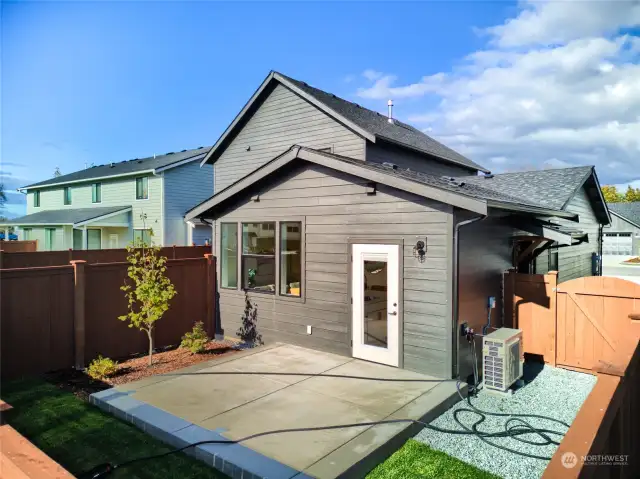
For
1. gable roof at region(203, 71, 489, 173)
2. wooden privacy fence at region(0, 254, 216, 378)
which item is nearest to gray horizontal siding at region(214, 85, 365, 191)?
gable roof at region(203, 71, 489, 173)

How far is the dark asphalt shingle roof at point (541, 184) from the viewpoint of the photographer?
10.3 meters

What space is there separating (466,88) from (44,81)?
15.5 metres

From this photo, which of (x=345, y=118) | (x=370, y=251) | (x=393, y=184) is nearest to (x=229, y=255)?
(x=370, y=251)

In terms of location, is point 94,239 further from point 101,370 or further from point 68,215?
point 101,370

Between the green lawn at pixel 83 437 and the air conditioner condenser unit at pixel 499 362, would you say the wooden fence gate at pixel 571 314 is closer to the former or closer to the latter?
the air conditioner condenser unit at pixel 499 362

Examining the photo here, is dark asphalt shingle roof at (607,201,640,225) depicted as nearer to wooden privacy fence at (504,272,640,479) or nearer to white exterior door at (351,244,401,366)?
wooden privacy fence at (504,272,640,479)

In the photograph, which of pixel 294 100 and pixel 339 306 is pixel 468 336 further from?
pixel 294 100

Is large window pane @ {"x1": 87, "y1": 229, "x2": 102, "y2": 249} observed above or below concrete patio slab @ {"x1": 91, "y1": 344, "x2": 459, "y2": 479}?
above

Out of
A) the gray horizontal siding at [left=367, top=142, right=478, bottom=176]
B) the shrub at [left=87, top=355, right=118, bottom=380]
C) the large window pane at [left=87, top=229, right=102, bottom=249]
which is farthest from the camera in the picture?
the large window pane at [left=87, top=229, right=102, bottom=249]

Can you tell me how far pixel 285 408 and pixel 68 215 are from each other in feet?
77.0

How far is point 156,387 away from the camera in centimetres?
557

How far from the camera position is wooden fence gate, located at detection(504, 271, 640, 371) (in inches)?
253

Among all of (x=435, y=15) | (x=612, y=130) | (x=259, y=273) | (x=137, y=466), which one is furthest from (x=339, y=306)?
(x=612, y=130)
